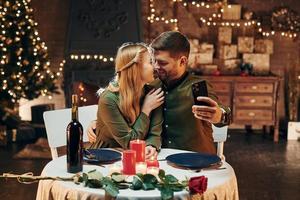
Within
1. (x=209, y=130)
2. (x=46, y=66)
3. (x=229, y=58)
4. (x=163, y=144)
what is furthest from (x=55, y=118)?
(x=229, y=58)

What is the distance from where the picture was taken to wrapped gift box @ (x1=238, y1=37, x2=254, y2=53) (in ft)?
23.7

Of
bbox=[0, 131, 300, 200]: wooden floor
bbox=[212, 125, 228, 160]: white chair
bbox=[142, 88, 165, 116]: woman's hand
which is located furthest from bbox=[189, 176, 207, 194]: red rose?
bbox=[0, 131, 300, 200]: wooden floor

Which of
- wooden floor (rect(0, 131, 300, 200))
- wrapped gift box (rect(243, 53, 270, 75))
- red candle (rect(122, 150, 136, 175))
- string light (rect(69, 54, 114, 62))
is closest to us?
red candle (rect(122, 150, 136, 175))

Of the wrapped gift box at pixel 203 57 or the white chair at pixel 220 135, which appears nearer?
the white chair at pixel 220 135

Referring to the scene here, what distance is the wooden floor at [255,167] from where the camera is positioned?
15.3 ft

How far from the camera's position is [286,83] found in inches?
293

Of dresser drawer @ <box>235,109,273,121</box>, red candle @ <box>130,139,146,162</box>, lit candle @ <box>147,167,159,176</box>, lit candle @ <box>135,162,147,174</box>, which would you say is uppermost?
red candle @ <box>130,139,146,162</box>

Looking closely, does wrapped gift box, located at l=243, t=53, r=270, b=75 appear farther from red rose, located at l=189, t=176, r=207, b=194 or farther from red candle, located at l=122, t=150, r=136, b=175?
red rose, located at l=189, t=176, r=207, b=194

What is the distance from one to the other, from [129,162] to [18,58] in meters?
4.14

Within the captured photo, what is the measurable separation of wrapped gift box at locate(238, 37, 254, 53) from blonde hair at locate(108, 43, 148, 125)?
4.50m

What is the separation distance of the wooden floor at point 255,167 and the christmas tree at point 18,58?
0.60m

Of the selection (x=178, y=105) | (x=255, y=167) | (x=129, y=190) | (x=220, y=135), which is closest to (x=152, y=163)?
(x=129, y=190)

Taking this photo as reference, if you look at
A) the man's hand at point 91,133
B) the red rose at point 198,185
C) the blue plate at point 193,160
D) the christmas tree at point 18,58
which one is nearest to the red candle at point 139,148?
the blue plate at point 193,160

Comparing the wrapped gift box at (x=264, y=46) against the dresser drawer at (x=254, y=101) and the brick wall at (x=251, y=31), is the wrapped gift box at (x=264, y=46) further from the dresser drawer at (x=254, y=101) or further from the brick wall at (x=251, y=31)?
the dresser drawer at (x=254, y=101)
